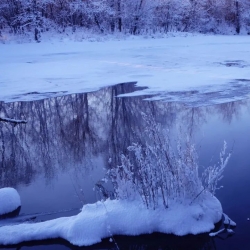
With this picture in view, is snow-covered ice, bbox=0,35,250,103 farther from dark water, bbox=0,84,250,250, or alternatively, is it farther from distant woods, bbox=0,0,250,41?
distant woods, bbox=0,0,250,41

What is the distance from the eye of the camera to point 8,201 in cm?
508

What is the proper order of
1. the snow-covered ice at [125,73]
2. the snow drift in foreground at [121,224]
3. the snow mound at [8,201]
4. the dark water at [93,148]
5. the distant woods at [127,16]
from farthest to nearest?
the distant woods at [127,16]
the snow-covered ice at [125,73]
the snow mound at [8,201]
the dark water at [93,148]
the snow drift in foreground at [121,224]

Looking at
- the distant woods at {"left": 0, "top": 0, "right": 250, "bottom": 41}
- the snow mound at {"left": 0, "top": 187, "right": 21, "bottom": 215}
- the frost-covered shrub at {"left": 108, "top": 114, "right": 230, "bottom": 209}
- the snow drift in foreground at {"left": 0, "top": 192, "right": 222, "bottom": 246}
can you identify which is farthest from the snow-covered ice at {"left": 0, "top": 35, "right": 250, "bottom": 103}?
the distant woods at {"left": 0, "top": 0, "right": 250, "bottom": 41}

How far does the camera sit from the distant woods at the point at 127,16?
31.3 meters

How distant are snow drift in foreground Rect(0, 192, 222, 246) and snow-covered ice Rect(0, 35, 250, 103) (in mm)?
5632

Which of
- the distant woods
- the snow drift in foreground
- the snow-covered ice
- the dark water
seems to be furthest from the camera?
the distant woods

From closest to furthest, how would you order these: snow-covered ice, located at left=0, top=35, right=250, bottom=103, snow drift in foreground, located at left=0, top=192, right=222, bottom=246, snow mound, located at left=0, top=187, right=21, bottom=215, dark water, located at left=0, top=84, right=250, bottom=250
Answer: snow drift in foreground, located at left=0, top=192, right=222, bottom=246 < dark water, located at left=0, top=84, right=250, bottom=250 < snow mound, located at left=0, top=187, right=21, bottom=215 < snow-covered ice, located at left=0, top=35, right=250, bottom=103

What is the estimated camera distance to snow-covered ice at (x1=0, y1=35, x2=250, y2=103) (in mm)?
11195

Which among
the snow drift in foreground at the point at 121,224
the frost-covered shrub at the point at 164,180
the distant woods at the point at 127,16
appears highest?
the distant woods at the point at 127,16

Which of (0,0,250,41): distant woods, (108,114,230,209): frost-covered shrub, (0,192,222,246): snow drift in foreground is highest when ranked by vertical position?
(0,0,250,41): distant woods

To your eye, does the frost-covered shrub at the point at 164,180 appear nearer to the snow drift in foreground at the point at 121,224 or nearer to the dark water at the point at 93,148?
the snow drift in foreground at the point at 121,224

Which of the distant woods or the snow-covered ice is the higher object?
the distant woods

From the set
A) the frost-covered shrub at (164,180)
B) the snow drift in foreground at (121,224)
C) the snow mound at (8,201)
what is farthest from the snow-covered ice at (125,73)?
the snow mound at (8,201)

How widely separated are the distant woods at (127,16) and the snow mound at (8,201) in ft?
84.3
